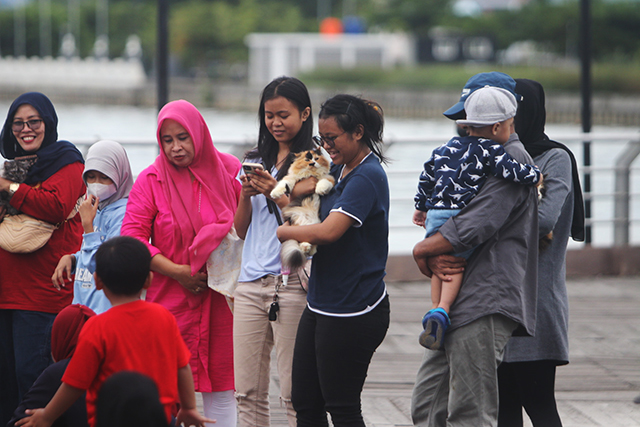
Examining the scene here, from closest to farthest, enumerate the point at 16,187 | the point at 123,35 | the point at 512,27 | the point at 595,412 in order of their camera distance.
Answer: the point at 16,187 → the point at 595,412 → the point at 512,27 → the point at 123,35

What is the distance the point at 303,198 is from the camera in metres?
3.04

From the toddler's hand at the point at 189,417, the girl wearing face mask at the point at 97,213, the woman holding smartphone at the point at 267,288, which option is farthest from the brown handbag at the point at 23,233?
the toddler's hand at the point at 189,417

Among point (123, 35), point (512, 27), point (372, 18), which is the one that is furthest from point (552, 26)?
point (123, 35)

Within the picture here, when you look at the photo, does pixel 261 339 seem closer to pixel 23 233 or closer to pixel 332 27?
pixel 23 233

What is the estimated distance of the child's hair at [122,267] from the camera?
2.55m

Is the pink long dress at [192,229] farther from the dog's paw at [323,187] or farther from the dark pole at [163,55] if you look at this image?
the dark pole at [163,55]

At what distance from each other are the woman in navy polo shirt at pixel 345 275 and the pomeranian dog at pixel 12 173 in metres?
1.37

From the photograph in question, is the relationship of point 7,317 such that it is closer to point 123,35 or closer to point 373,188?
point 373,188

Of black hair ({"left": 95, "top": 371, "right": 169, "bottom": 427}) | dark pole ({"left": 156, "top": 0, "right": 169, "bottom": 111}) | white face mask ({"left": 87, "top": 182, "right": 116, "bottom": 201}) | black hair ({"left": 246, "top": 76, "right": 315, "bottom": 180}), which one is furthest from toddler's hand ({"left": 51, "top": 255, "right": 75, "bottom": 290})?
dark pole ({"left": 156, "top": 0, "right": 169, "bottom": 111})

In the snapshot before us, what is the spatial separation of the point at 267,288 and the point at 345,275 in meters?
0.46

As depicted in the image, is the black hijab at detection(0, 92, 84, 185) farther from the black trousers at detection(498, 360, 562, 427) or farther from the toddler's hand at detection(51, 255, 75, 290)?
the black trousers at detection(498, 360, 562, 427)

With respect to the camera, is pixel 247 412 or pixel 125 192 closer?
pixel 247 412

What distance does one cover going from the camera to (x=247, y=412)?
329 cm

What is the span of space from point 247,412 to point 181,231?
0.79 metres
